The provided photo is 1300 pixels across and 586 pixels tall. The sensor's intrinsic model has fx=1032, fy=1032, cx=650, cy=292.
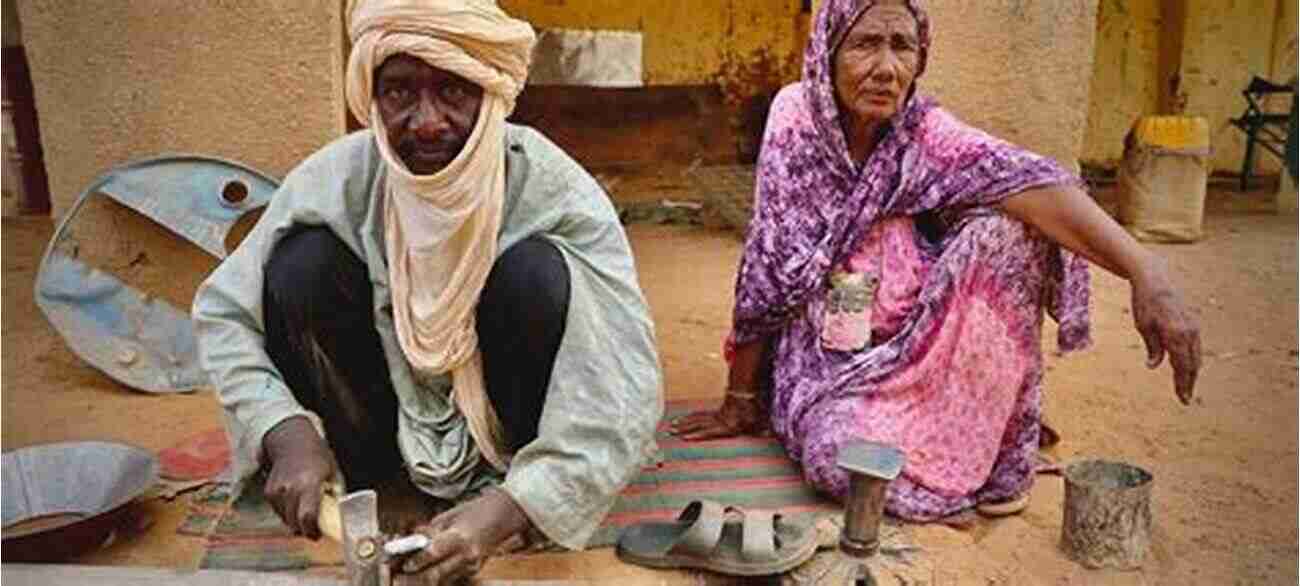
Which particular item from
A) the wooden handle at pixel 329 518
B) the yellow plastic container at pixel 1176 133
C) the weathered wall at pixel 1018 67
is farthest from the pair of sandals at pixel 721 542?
the yellow plastic container at pixel 1176 133

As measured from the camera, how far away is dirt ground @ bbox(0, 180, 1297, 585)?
6.97ft

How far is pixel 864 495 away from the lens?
175cm

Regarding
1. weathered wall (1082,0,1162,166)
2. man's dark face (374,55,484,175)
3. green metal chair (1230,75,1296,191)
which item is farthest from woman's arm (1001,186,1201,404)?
weathered wall (1082,0,1162,166)

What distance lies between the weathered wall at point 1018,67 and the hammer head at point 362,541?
8.77 feet

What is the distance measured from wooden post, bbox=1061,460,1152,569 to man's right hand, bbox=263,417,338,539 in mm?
1444

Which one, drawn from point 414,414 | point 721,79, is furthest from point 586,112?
point 414,414

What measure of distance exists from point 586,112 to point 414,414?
256 inches

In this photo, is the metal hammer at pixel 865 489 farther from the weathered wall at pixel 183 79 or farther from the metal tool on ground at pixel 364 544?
the weathered wall at pixel 183 79

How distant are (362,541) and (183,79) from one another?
2.23m

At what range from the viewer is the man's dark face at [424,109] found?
1696 mm

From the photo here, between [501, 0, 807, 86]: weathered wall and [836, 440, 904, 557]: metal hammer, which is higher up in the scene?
[501, 0, 807, 86]: weathered wall

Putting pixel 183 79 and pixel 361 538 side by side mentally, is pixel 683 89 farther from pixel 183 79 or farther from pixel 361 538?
pixel 361 538

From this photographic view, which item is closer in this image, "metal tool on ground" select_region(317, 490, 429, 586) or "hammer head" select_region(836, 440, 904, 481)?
"metal tool on ground" select_region(317, 490, 429, 586)

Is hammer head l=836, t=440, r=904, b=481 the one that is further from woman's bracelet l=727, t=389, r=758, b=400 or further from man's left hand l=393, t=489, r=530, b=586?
woman's bracelet l=727, t=389, r=758, b=400
